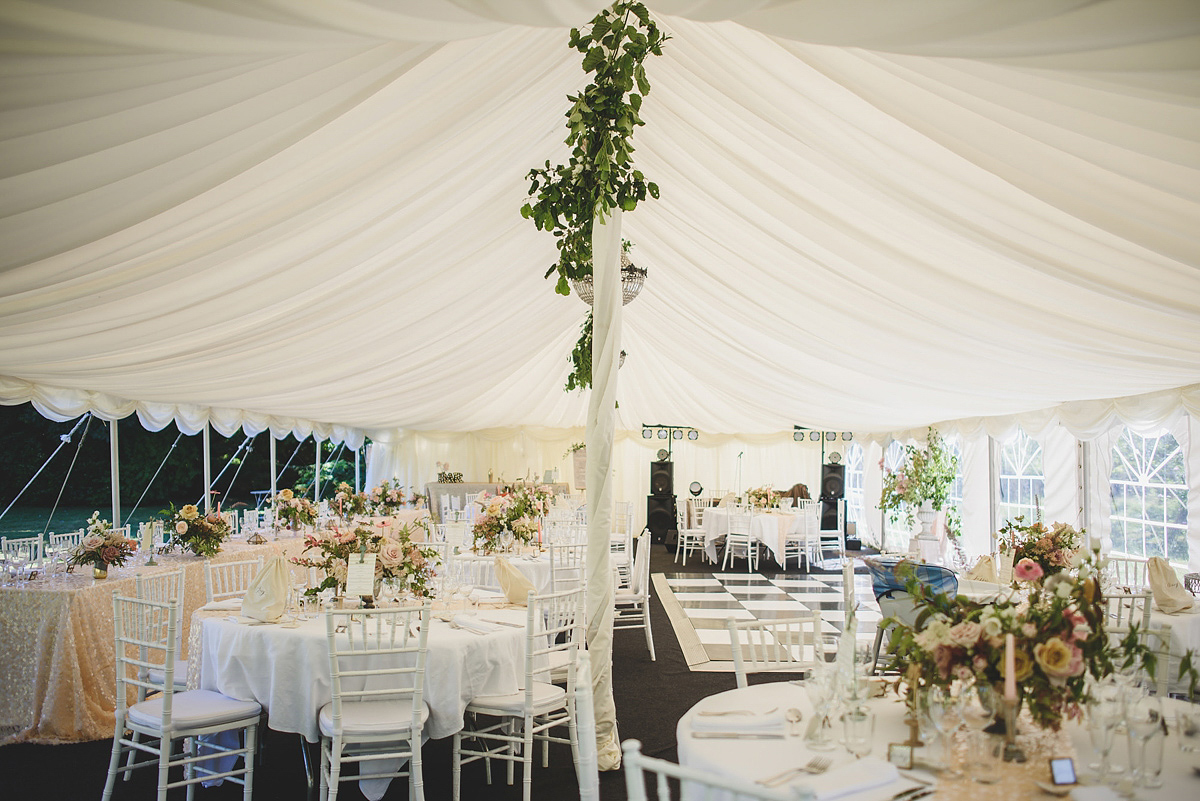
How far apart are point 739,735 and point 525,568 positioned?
4757mm

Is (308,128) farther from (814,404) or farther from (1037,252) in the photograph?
(814,404)

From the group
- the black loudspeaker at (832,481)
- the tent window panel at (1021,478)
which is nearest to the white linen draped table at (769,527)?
the black loudspeaker at (832,481)

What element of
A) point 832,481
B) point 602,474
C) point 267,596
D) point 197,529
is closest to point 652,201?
point 602,474

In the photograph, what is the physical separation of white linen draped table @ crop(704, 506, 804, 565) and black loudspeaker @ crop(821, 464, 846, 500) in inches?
113

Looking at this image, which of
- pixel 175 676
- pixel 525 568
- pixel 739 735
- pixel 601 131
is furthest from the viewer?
pixel 525 568

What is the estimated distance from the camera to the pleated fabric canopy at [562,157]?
2143mm

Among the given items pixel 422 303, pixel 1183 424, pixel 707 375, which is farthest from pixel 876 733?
pixel 707 375

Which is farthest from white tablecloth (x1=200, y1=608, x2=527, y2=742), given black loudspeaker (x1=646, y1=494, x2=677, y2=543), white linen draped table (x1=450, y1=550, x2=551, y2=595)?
black loudspeaker (x1=646, y1=494, x2=677, y2=543)

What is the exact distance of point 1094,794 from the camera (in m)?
1.91

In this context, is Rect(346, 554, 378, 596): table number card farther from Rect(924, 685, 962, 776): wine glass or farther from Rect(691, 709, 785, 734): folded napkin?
Rect(924, 685, 962, 776): wine glass

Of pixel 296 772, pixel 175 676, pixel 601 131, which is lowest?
pixel 296 772

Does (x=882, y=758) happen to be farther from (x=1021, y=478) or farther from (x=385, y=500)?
(x=385, y=500)

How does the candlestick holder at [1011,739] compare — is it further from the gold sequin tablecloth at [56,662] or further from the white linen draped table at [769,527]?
the white linen draped table at [769,527]

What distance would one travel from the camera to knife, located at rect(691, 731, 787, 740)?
2.39m
